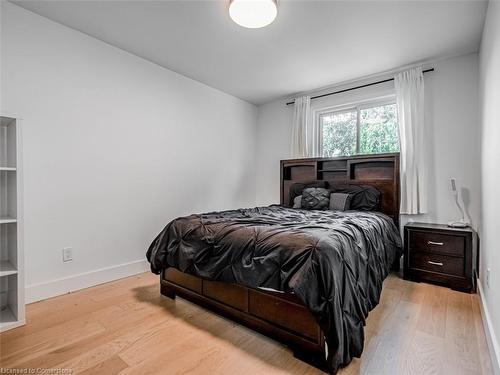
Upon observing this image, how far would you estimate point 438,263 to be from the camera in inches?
105

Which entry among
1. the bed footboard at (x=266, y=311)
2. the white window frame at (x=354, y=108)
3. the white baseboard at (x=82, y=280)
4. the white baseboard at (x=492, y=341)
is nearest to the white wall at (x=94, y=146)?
the white baseboard at (x=82, y=280)

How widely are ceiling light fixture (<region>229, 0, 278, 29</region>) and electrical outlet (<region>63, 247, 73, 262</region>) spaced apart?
2.53m

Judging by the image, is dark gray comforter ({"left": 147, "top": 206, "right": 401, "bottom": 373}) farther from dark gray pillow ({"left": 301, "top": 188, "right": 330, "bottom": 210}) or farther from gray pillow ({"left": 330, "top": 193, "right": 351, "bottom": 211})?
dark gray pillow ({"left": 301, "top": 188, "right": 330, "bottom": 210})

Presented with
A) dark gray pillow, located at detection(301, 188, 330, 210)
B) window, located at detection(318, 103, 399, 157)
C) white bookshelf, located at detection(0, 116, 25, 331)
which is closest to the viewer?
white bookshelf, located at detection(0, 116, 25, 331)

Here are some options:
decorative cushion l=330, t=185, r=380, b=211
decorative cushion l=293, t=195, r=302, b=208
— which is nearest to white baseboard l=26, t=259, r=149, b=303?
decorative cushion l=293, t=195, r=302, b=208

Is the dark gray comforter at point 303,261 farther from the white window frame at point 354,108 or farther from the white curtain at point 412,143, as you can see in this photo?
the white window frame at point 354,108

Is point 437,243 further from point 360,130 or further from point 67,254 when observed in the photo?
point 67,254

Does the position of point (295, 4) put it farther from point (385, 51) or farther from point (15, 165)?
point (15, 165)

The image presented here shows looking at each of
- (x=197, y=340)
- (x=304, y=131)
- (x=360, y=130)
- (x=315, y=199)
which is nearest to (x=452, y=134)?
(x=360, y=130)

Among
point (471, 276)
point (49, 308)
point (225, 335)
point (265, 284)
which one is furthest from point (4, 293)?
point (471, 276)

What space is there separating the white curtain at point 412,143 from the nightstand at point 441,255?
1.13ft

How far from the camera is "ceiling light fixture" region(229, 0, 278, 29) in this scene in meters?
1.97

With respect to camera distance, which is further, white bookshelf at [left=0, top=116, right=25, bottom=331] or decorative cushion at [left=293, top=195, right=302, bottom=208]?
decorative cushion at [left=293, top=195, right=302, bottom=208]

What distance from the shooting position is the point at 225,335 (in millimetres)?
1788
